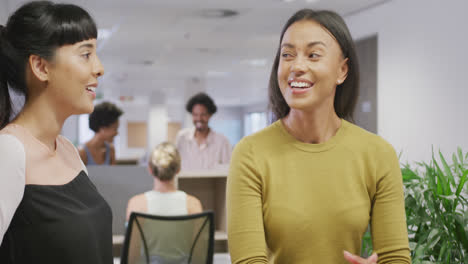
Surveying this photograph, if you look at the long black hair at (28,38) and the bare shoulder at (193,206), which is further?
the bare shoulder at (193,206)

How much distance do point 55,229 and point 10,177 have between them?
0.14 m

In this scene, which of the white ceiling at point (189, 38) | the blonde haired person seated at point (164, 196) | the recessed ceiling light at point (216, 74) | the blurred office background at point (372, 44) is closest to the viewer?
the blonde haired person seated at point (164, 196)

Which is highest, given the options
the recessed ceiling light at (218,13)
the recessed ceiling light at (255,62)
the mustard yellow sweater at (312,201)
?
the recessed ceiling light at (255,62)

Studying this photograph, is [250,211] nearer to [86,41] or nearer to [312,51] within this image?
[312,51]

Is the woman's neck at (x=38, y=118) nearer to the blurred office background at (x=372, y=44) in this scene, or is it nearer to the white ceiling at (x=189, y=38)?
the blurred office background at (x=372, y=44)

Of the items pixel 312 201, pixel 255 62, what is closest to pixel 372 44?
pixel 255 62

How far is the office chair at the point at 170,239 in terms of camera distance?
7.46 ft

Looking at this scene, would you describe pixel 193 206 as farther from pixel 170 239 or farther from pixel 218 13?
pixel 218 13

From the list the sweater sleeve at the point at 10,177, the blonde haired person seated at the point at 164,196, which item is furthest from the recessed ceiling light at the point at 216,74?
the sweater sleeve at the point at 10,177

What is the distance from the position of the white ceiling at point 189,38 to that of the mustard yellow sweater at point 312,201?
1.90 m

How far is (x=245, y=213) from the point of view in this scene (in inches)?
40.3

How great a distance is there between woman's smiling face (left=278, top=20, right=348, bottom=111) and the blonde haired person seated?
1780 millimetres

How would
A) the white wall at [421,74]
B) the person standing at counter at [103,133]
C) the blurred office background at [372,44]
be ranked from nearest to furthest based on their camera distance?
1. the person standing at counter at [103,133]
2. the white wall at [421,74]
3. the blurred office background at [372,44]

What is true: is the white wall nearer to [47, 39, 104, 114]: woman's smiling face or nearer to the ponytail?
[47, 39, 104, 114]: woman's smiling face
